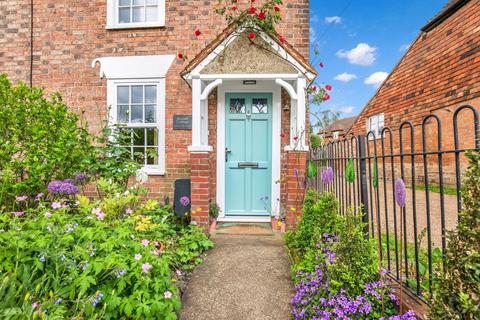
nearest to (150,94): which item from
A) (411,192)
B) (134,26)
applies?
(134,26)

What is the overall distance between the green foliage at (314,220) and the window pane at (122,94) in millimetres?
4111

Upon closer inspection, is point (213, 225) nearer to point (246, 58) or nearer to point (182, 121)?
point (182, 121)

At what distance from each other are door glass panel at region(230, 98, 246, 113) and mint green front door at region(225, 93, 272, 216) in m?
0.02

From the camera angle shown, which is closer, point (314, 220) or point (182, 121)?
point (314, 220)

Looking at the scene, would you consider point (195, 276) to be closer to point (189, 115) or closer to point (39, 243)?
point (39, 243)

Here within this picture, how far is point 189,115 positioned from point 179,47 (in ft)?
4.51

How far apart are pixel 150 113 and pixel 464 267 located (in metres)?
5.26

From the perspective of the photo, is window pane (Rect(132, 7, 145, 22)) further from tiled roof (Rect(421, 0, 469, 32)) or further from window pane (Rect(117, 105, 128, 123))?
tiled roof (Rect(421, 0, 469, 32))

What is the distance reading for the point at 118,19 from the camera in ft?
18.0

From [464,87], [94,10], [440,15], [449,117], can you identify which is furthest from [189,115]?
[440,15]

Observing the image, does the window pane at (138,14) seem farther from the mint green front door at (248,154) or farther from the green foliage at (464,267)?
the green foliage at (464,267)

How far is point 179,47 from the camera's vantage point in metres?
5.27

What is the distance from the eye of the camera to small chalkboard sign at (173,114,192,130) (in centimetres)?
526

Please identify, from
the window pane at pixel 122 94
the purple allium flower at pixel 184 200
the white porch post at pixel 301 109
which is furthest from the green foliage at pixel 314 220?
the window pane at pixel 122 94
